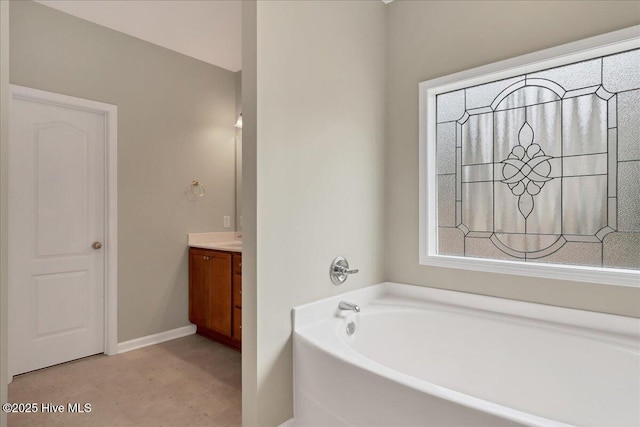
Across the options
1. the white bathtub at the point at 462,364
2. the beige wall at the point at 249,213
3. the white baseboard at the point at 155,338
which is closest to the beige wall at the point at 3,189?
the beige wall at the point at 249,213

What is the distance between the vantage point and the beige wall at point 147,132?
8.50 ft

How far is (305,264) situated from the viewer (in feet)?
5.98

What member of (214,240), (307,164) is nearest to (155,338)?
(214,240)

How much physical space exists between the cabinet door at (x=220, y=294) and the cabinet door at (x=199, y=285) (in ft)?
0.20

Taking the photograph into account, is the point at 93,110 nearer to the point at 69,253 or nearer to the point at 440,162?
the point at 69,253

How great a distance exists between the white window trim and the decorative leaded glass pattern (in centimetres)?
5

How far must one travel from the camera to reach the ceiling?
255 centimetres

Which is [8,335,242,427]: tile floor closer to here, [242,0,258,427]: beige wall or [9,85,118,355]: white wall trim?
[9,85,118,355]: white wall trim

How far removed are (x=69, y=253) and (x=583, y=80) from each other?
142 inches

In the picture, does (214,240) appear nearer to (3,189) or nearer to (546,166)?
(3,189)

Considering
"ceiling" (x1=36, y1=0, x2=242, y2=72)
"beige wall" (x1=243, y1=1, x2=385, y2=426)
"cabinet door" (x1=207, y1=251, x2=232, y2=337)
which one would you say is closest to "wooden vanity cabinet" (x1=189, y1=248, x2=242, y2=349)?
"cabinet door" (x1=207, y1=251, x2=232, y2=337)

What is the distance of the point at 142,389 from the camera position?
7.50ft

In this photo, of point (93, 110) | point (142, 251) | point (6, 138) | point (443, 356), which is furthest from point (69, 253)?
point (443, 356)

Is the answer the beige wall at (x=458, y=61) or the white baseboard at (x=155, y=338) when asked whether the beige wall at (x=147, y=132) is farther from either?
the beige wall at (x=458, y=61)
